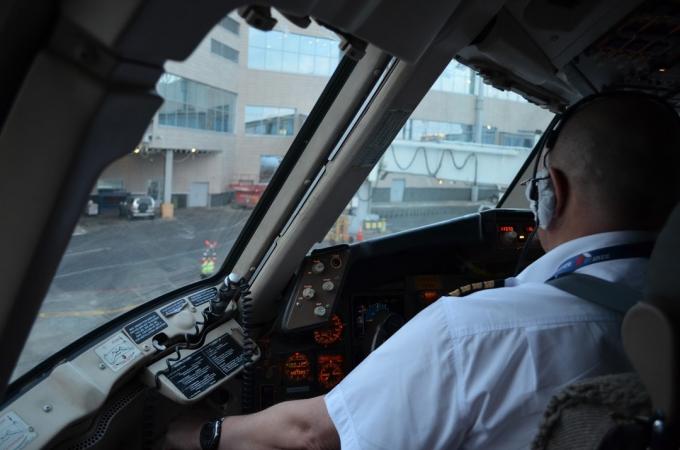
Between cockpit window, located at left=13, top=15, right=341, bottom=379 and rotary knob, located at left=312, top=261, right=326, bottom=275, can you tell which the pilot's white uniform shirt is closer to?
cockpit window, located at left=13, top=15, right=341, bottom=379

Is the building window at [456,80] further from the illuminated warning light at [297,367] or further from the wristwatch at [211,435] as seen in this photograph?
the wristwatch at [211,435]

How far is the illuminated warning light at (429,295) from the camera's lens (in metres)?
2.62

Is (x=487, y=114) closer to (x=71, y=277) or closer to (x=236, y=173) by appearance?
(x=236, y=173)

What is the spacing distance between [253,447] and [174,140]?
92cm

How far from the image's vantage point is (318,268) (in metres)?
2.31

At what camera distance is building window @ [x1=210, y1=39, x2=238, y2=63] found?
1.27 meters

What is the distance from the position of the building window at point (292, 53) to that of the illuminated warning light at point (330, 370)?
1.26 metres

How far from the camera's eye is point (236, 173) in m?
1.97

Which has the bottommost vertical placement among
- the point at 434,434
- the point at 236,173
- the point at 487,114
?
the point at 434,434

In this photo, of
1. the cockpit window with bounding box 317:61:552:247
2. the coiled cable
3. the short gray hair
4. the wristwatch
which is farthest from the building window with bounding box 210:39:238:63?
the wristwatch

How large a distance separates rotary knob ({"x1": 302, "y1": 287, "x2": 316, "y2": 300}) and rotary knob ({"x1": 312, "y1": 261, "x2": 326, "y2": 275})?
8cm

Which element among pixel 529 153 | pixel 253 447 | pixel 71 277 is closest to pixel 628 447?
pixel 253 447

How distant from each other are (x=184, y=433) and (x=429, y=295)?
4.27ft

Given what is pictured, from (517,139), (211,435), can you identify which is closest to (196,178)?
(211,435)
